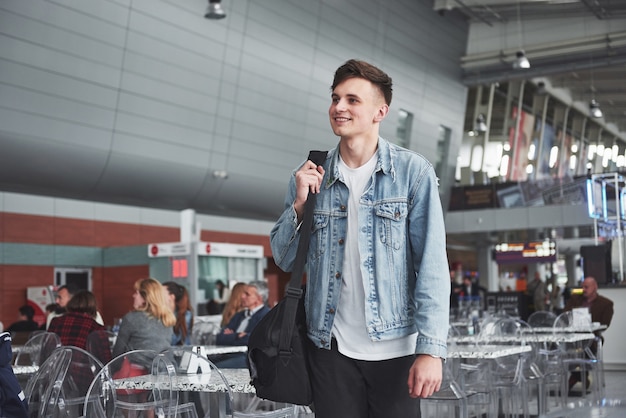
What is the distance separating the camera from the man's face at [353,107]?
2.04 meters

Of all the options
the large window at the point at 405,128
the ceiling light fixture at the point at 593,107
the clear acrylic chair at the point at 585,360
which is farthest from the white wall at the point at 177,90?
the clear acrylic chair at the point at 585,360

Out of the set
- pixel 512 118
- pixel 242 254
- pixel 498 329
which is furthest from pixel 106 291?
pixel 512 118

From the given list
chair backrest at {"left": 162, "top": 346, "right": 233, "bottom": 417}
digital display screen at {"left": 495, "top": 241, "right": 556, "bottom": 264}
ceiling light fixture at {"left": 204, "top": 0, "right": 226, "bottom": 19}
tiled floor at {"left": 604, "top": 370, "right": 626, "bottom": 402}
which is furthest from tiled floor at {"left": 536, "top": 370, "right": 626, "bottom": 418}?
digital display screen at {"left": 495, "top": 241, "right": 556, "bottom": 264}

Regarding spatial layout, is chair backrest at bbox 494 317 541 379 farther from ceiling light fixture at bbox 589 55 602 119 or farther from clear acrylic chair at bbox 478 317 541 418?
ceiling light fixture at bbox 589 55 602 119

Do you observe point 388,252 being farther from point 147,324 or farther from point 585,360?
point 585,360

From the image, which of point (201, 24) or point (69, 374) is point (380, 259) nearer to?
point (69, 374)

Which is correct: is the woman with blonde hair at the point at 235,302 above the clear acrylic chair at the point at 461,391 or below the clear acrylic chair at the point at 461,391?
above

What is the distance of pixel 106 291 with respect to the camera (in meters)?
16.6

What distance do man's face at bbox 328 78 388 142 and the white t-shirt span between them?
0.60 ft

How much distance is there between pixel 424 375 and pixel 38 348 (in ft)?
17.5

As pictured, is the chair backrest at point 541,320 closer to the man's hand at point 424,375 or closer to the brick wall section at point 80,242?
the brick wall section at point 80,242

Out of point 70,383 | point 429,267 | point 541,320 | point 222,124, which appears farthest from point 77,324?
point 222,124

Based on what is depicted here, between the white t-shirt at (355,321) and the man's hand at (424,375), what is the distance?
0.10 meters

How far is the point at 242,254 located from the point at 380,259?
14105 millimetres
